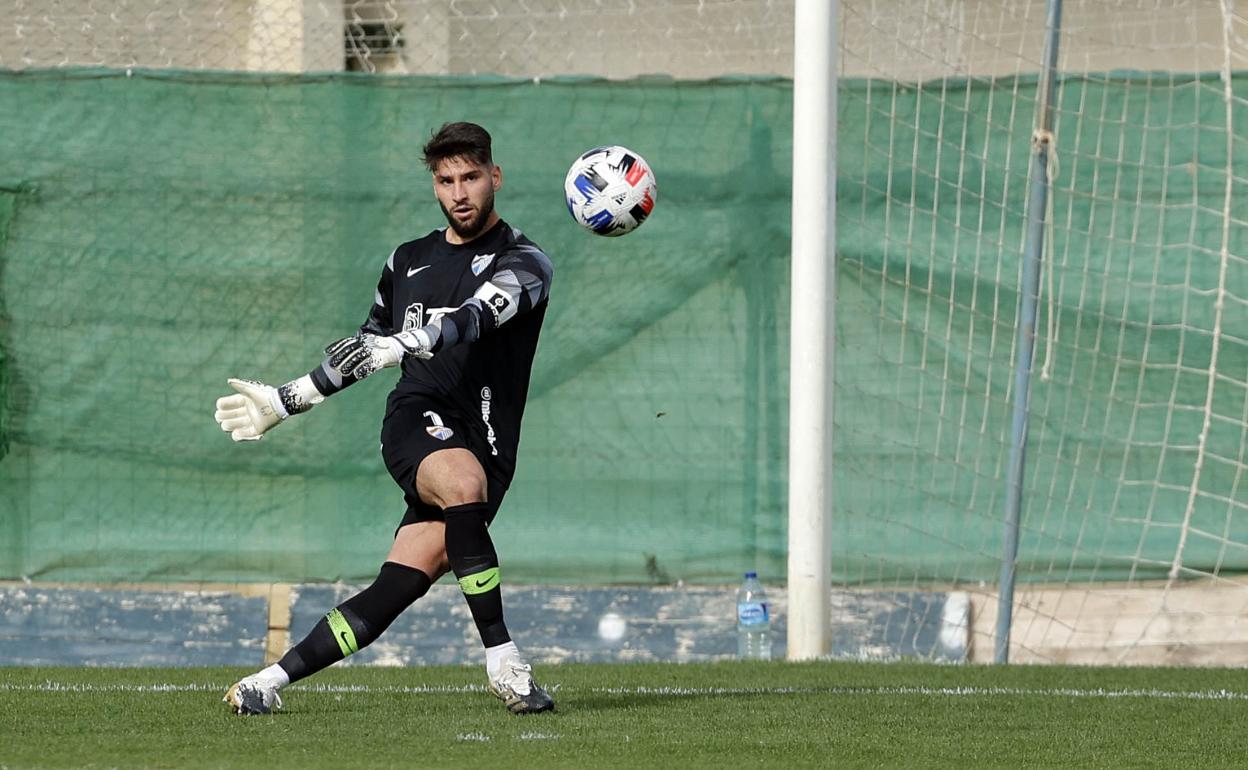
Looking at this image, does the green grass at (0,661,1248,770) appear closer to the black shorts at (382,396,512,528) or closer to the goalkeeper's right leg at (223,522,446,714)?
the goalkeeper's right leg at (223,522,446,714)

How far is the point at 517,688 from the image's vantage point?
6.35 meters

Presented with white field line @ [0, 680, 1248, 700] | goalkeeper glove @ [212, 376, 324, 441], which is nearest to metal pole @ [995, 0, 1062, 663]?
white field line @ [0, 680, 1248, 700]

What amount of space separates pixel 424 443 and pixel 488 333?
0.44m

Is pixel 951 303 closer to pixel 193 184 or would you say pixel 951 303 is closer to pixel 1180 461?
pixel 1180 461

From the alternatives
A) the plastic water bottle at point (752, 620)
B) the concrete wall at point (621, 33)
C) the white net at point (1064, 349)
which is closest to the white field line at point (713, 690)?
the plastic water bottle at point (752, 620)

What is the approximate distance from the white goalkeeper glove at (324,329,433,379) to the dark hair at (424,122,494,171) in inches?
27.8

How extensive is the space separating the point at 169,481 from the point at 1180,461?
5.56 metres

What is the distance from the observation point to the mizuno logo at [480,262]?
21.8ft

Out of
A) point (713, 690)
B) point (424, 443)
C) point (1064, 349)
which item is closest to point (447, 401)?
point (424, 443)

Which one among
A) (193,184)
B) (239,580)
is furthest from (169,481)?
(193,184)

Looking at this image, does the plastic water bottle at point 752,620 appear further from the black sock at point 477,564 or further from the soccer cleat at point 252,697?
the soccer cleat at point 252,697

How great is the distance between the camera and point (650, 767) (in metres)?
5.20

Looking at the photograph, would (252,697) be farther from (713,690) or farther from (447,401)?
(713,690)

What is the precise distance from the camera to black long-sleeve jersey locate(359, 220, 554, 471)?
6.55m
